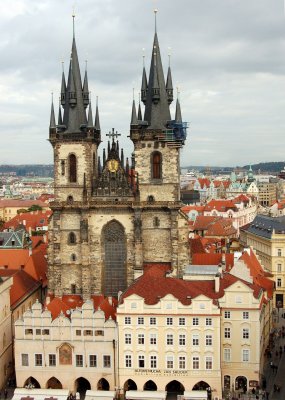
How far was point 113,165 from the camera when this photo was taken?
76.6 m

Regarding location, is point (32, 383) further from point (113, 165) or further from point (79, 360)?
point (113, 165)

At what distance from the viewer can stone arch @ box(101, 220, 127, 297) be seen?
76750 mm

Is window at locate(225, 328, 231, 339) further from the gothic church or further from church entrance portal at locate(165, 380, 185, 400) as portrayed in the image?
the gothic church

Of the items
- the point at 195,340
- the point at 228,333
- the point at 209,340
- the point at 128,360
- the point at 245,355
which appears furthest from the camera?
the point at 228,333

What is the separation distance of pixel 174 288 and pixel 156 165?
2030 centimetres

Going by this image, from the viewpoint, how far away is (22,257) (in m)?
91.2

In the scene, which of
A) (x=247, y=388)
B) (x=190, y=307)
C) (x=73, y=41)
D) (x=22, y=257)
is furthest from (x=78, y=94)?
(x=247, y=388)

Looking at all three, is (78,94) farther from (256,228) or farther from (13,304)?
(256,228)

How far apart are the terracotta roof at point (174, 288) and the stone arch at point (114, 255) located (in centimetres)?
1264

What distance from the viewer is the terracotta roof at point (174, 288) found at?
5975cm

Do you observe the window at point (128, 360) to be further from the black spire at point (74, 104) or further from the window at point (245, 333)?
the black spire at point (74, 104)

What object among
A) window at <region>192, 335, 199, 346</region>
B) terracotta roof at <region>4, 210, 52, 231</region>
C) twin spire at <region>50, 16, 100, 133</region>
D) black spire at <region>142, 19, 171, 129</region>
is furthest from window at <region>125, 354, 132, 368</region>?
terracotta roof at <region>4, 210, 52, 231</region>

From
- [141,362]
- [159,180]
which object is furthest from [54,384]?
[159,180]

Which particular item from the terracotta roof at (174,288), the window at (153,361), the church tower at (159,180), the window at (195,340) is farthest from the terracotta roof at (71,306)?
the church tower at (159,180)
